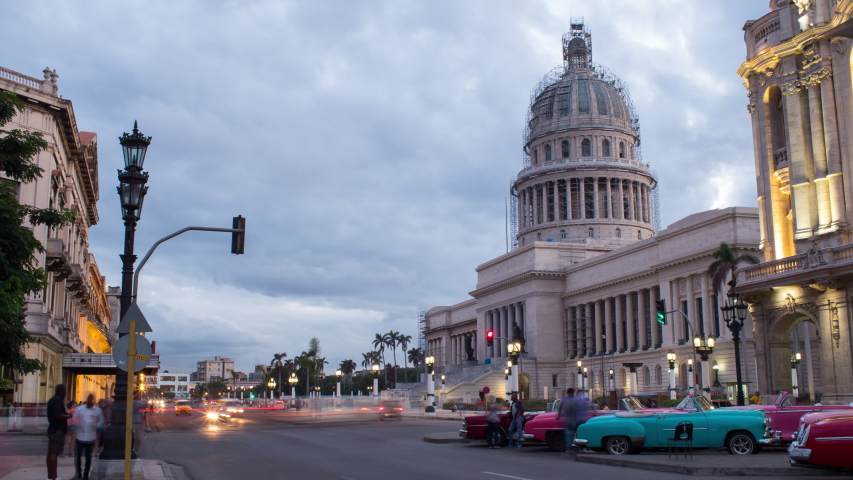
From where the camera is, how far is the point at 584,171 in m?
116

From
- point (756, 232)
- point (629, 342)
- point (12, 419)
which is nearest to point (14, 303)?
point (12, 419)

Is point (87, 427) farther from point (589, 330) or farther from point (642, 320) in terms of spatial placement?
point (589, 330)

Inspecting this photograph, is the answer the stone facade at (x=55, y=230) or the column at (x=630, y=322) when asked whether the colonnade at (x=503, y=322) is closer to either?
the column at (x=630, y=322)

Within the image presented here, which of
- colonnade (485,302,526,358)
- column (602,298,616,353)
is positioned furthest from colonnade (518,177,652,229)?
column (602,298,616,353)

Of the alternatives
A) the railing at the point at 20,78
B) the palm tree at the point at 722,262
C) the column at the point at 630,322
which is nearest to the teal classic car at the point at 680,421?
the railing at the point at 20,78

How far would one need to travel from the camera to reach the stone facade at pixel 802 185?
112 feet

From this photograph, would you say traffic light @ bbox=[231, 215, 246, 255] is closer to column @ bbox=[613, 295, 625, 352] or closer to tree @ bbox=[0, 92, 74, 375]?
tree @ bbox=[0, 92, 74, 375]

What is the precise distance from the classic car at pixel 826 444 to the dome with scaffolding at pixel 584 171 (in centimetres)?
9513

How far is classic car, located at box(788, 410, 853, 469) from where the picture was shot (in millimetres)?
15047

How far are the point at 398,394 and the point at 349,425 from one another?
52.7 m

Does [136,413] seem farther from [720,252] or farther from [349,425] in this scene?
[720,252]

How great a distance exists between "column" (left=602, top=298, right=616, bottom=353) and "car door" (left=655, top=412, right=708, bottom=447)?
67698mm

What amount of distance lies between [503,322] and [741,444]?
272 ft

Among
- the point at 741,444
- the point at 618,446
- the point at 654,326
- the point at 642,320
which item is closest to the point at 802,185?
Result: the point at 741,444
